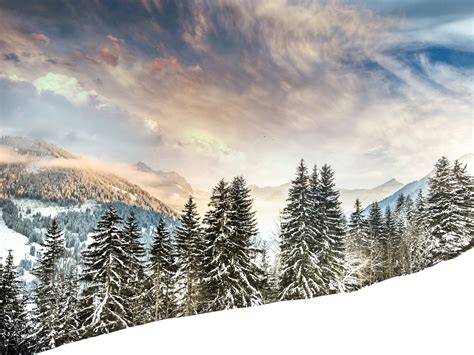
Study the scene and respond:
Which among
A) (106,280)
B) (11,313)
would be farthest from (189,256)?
(11,313)

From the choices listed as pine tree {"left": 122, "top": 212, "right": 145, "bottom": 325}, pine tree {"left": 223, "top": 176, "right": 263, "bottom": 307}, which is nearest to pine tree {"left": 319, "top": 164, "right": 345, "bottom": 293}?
pine tree {"left": 223, "top": 176, "right": 263, "bottom": 307}

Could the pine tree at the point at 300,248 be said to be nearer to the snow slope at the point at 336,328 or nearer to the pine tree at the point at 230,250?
the pine tree at the point at 230,250

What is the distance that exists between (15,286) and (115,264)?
49.8 feet

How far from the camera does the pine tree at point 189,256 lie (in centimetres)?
2992

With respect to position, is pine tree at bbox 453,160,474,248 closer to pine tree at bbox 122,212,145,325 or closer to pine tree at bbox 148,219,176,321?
pine tree at bbox 148,219,176,321

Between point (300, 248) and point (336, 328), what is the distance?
2450cm

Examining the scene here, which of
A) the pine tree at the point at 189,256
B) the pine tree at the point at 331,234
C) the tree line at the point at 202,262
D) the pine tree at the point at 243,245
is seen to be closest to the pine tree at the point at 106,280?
the tree line at the point at 202,262

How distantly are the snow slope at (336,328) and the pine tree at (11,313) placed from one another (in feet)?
111

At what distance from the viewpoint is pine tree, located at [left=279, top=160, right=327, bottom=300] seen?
96.7ft

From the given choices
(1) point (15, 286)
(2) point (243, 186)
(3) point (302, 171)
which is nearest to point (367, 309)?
(2) point (243, 186)

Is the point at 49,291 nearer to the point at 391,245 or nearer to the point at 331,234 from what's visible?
the point at 331,234

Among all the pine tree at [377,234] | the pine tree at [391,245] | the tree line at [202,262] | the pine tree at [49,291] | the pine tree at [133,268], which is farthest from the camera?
the pine tree at [391,245]

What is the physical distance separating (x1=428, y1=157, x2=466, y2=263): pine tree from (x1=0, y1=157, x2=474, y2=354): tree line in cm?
10

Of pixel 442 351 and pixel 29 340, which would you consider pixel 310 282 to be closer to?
pixel 442 351
